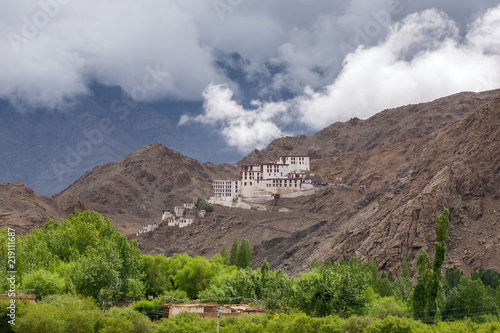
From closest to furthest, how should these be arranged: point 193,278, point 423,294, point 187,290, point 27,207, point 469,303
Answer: point 423,294 → point 469,303 → point 187,290 → point 193,278 → point 27,207

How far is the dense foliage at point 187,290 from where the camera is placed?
39.3 m

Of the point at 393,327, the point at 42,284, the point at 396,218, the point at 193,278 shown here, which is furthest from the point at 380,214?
the point at 393,327

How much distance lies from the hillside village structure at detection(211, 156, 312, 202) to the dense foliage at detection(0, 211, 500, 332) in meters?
68.1

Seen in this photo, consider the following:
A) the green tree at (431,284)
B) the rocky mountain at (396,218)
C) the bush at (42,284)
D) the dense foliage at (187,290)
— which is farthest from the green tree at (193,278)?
the rocky mountain at (396,218)

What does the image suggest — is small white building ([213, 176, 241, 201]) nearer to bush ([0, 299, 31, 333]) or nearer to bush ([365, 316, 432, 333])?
bush ([0, 299, 31, 333])

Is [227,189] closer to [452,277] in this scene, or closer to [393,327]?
[452,277]

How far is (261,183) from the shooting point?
146m

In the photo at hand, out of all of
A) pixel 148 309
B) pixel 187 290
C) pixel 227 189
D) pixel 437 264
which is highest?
pixel 227 189

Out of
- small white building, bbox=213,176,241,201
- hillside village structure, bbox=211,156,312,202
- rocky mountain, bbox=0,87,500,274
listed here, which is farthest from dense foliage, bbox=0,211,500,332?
small white building, bbox=213,176,241,201

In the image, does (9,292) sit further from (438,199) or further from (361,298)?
(438,199)

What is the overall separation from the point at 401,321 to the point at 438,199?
7495 centimetres

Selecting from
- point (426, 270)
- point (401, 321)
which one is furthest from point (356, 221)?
point (401, 321)

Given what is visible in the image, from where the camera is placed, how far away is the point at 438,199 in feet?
356

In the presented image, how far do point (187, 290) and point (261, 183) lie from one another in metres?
76.9
